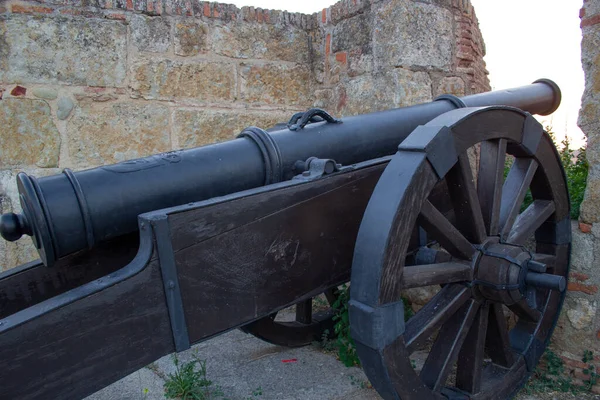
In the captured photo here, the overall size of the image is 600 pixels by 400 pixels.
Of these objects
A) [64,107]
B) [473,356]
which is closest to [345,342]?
[473,356]

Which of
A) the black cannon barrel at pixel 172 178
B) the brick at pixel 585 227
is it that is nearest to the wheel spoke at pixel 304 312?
the black cannon barrel at pixel 172 178

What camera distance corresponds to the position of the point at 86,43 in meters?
3.44

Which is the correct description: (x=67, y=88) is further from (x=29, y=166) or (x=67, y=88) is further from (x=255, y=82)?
(x=255, y=82)

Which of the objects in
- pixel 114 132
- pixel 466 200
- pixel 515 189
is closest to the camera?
pixel 466 200

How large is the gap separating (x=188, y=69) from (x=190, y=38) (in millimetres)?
209

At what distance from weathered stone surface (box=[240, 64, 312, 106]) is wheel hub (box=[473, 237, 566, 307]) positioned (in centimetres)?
232

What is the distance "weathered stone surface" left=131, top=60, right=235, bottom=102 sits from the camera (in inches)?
143

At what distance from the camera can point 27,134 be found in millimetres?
3352

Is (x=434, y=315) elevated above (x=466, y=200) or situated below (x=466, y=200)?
below

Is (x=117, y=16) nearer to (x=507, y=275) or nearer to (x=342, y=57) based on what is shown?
(x=342, y=57)

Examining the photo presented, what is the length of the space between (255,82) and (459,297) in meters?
2.46

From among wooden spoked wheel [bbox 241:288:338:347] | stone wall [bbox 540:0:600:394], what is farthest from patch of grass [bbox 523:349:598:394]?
wooden spoked wheel [bbox 241:288:338:347]

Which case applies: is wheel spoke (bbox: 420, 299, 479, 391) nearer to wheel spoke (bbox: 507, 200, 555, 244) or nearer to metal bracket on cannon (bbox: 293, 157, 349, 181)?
wheel spoke (bbox: 507, 200, 555, 244)

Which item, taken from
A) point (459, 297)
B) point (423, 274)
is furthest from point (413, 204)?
point (459, 297)
